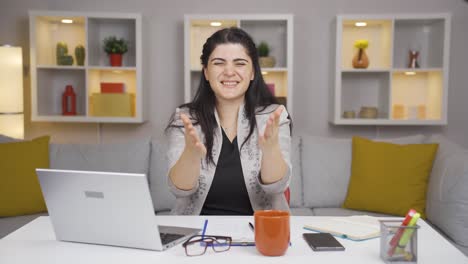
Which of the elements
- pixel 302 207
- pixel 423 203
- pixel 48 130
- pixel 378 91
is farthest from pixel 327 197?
pixel 48 130

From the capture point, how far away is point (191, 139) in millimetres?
1457

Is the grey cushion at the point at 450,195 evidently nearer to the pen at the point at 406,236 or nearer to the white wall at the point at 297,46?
the white wall at the point at 297,46

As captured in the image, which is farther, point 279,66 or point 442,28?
point 279,66

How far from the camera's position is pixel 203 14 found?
3553 millimetres

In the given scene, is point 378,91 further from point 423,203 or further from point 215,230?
point 215,230

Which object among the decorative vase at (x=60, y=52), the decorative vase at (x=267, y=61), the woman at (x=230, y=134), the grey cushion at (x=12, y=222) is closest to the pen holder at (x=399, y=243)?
the woman at (x=230, y=134)

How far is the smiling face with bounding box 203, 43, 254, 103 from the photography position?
1.84 metres

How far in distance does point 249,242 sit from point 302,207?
1801 millimetres

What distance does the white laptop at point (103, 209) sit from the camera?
118 centimetres

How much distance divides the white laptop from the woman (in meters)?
0.52

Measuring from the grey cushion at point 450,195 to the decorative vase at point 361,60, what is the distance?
38.8 inches

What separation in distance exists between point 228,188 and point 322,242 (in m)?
0.67

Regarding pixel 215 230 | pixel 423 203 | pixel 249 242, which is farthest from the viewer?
pixel 423 203

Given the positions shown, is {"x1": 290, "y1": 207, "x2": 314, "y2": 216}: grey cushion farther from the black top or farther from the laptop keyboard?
the laptop keyboard
